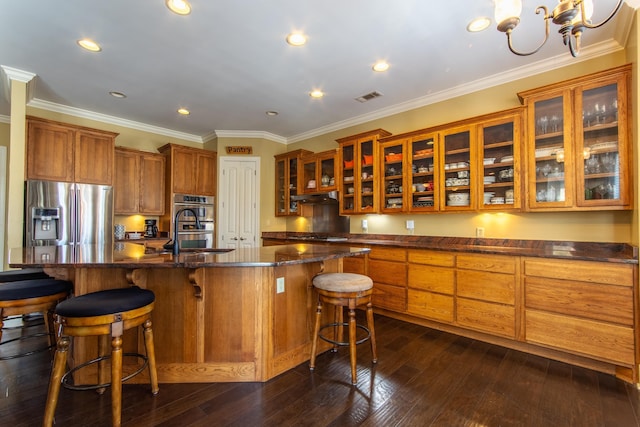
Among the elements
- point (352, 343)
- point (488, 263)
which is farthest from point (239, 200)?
point (488, 263)

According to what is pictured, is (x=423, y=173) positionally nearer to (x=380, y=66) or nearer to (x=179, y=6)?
(x=380, y=66)

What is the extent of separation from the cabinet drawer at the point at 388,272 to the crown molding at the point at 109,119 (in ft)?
14.0

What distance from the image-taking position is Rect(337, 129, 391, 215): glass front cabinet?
4094mm

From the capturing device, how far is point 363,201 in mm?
4316

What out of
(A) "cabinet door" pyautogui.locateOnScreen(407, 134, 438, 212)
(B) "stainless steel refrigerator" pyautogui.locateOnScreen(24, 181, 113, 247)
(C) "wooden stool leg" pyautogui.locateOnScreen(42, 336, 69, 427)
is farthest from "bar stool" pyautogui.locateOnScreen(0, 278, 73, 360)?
(A) "cabinet door" pyautogui.locateOnScreen(407, 134, 438, 212)

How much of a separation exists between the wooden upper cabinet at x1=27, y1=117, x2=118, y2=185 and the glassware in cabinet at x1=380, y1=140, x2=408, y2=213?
397 centimetres

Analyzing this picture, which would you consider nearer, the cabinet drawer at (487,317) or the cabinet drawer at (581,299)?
the cabinet drawer at (581,299)

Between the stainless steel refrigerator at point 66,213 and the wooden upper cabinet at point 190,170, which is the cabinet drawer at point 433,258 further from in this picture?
the stainless steel refrigerator at point 66,213

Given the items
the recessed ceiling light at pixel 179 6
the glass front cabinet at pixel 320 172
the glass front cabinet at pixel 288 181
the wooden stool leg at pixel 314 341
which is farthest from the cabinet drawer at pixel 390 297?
the recessed ceiling light at pixel 179 6

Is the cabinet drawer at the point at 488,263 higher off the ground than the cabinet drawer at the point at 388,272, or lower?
higher

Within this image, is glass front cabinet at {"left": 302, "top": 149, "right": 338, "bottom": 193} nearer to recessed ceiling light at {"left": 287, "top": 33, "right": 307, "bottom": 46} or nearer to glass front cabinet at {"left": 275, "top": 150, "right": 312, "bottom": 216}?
glass front cabinet at {"left": 275, "top": 150, "right": 312, "bottom": 216}

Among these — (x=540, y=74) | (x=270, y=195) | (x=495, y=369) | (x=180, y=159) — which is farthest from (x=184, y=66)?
(x=495, y=369)

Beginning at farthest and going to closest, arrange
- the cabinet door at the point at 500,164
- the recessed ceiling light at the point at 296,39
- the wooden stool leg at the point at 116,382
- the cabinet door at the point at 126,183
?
the cabinet door at the point at 126,183
the cabinet door at the point at 500,164
the recessed ceiling light at the point at 296,39
the wooden stool leg at the point at 116,382

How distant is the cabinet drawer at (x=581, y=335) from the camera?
84.8 inches
